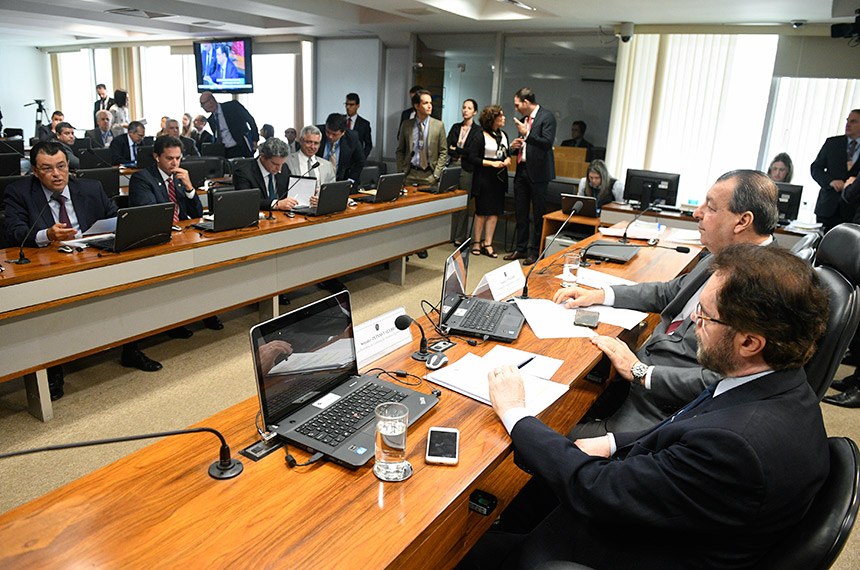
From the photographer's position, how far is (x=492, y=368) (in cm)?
178

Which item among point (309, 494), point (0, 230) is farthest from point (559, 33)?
point (309, 494)

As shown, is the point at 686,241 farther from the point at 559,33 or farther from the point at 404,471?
the point at 559,33

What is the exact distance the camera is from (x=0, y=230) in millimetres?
3510

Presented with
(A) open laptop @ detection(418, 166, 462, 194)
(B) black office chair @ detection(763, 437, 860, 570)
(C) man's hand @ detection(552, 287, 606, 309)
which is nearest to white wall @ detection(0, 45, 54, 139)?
(A) open laptop @ detection(418, 166, 462, 194)

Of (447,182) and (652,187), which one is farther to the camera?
(447,182)

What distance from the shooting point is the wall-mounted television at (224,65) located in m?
9.38

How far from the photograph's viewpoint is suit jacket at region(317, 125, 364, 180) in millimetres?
5605

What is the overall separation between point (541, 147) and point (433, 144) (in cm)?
112

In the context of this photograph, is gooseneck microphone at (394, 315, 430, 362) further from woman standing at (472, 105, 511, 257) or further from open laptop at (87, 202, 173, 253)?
woman standing at (472, 105, 511, 257)

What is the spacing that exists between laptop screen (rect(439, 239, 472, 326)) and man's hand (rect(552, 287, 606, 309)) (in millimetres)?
432

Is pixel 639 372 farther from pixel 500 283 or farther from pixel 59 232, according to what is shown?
pixel 59 232

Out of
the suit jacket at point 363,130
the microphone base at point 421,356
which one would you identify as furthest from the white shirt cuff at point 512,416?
the suit jacket at point 363,130

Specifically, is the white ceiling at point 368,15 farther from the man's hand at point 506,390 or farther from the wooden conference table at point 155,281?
the man's hand at point 506,390

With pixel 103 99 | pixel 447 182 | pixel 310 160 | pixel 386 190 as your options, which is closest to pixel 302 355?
pixel 386 190
